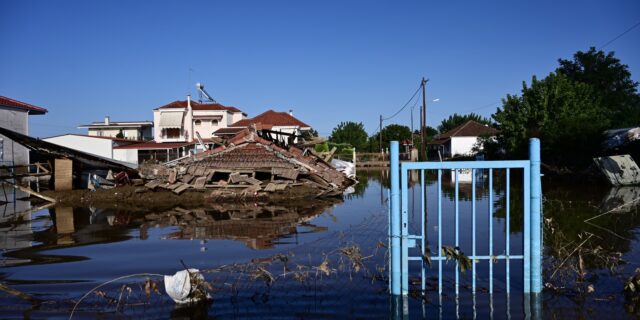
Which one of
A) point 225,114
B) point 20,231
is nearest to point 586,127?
point 20,231

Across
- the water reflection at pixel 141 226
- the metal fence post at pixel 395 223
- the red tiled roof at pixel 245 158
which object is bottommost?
the water reflection at pixel 141 226

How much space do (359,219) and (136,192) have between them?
1009cm

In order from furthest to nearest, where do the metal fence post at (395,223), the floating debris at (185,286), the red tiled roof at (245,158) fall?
the red tiled roof at (245,158), the floating debris at (185,286), the metal fence post at (395,223)

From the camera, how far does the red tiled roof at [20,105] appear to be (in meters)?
27.9

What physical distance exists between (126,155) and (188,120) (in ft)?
26.3

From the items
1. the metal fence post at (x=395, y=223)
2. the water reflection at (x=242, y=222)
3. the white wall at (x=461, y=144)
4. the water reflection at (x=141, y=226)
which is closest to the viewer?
the metal fence post at (x=395, y=223)

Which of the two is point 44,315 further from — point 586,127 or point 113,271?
point 586,127

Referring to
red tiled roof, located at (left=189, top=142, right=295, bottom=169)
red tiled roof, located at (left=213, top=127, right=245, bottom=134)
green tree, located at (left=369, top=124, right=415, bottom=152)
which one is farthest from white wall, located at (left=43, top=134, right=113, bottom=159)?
green tree, located at (left=369, top=124, right=415, bottom=152)

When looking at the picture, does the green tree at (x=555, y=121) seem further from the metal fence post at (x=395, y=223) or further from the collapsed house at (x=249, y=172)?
the metal fence post at (x=395, y=223)

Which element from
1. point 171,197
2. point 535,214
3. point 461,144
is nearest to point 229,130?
point 171,197

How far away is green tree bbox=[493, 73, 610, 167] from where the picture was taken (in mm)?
24531

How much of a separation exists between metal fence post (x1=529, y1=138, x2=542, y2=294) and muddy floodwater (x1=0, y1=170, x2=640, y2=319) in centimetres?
26

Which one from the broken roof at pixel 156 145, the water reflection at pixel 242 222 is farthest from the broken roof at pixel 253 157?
the broken roof at pixel 156 145

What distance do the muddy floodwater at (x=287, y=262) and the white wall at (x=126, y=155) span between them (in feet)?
82.7
